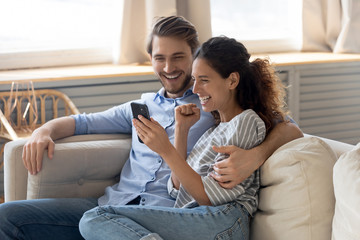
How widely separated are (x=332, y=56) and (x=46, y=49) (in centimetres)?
188

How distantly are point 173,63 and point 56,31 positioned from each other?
1.55 meters

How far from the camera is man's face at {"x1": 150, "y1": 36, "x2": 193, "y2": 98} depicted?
1.96 m

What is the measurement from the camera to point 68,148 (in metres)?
1.91

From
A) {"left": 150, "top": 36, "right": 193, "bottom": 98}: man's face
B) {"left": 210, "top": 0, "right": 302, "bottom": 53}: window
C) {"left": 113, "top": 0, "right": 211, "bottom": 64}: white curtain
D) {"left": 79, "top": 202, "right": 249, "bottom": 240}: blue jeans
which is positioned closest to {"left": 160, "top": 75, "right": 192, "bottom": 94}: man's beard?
{"left": 150, "top": 36, "right": 193, "bottom": 98}: man's face

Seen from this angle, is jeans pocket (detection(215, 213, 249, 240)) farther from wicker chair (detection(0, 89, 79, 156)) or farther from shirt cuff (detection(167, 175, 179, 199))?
wicker chair (detection(0, 89, 79, 156))

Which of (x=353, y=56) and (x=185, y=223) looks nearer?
(x=185, y=223)

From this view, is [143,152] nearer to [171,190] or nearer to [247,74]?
[171,190]

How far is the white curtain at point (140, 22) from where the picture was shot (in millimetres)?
3117

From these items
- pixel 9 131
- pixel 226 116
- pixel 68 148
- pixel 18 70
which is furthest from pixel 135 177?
pixel 18 70

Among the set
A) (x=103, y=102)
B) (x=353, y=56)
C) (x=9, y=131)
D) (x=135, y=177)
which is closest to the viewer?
(x=135, y=177)

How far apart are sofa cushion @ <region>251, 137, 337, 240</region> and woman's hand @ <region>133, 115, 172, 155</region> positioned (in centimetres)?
31

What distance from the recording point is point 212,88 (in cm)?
165

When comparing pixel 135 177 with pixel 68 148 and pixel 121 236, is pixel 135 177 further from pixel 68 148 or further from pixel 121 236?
pixel 121 236

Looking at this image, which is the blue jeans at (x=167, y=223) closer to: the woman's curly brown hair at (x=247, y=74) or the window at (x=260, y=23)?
the woman's curly brown hair at (x=247, y=74)
